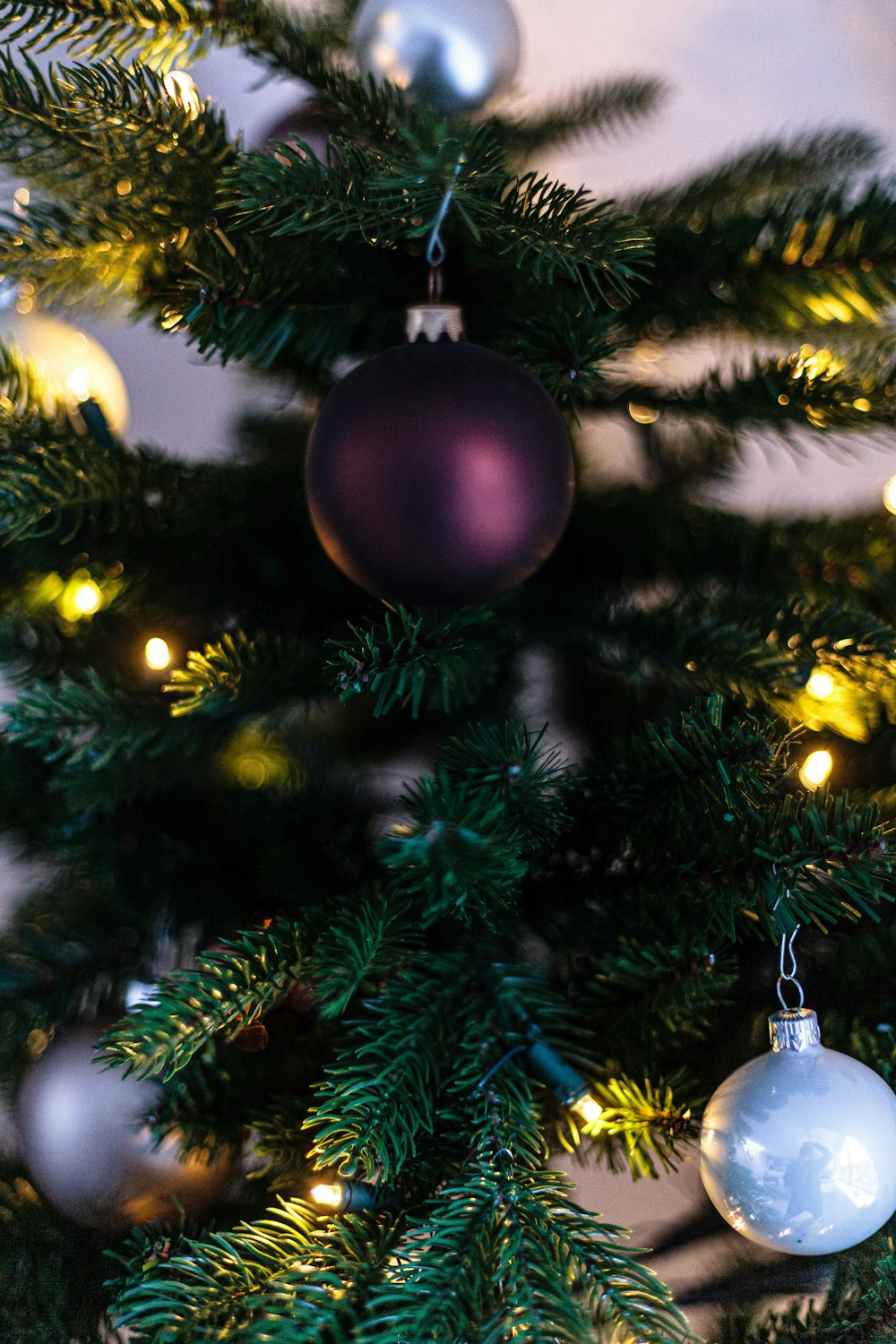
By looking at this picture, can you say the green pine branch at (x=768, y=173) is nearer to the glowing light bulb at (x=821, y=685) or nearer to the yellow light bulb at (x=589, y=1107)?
the glowing light bulb at (x=821, y=685)

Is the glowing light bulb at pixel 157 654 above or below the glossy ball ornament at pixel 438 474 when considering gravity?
below

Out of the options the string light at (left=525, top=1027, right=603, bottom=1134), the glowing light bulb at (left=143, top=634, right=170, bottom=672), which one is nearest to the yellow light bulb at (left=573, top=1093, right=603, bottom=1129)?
the string light at (left=525, top=1027, right=603, bottom=1134)

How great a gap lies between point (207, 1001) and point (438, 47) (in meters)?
0.37

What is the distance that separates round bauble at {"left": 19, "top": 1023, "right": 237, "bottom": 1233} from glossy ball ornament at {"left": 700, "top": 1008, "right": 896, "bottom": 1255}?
0.17 metres

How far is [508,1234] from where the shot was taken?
0.24 metres

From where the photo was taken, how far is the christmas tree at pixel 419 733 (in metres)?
0.28

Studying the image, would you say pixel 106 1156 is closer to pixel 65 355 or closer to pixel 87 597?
pixel 87 597

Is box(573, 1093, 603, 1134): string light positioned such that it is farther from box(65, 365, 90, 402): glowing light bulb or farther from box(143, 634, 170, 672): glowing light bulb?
Answer: box(65, 365, 90, 402): glowing light bulb

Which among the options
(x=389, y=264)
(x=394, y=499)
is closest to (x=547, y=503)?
→ (x=394, y=499)

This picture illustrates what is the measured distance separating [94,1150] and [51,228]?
33 centimetres

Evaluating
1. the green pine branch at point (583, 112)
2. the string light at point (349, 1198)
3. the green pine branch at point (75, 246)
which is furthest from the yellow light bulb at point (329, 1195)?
the green pine branch at point (583, 112)

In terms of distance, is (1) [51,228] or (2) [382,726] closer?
(1) [51,228]

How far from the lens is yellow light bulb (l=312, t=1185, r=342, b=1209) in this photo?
30 centimetres

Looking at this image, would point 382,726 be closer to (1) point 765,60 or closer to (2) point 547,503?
(2) point 547,503
